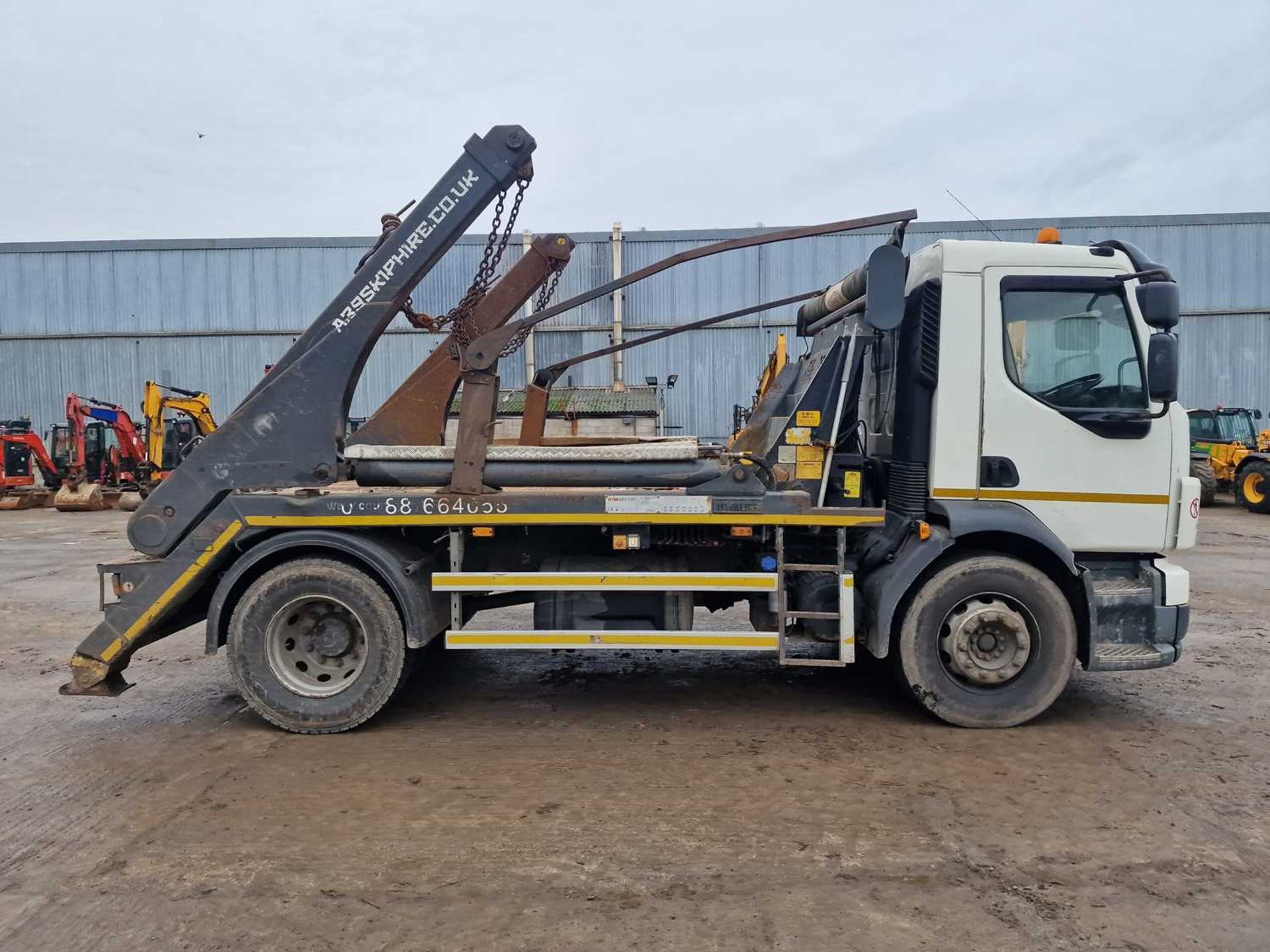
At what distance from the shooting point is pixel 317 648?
499 cm

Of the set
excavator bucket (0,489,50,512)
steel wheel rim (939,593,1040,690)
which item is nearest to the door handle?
Result: steel wheel rim (939,593,1040,690)

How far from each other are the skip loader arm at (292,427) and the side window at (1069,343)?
317 cm

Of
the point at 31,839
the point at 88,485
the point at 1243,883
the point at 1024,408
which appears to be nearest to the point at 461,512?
the point at 31,839

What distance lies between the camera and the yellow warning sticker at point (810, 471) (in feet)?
16.5

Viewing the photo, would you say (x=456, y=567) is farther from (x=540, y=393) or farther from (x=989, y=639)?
(x=989, y=639)

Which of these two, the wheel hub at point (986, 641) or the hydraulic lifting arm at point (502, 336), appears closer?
the wheel hub at point (986, 641)

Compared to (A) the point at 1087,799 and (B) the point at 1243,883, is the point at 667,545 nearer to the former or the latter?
(A) the point at 1087,799

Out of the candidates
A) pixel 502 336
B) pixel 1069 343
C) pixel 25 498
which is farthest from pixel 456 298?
pixel 1069 343

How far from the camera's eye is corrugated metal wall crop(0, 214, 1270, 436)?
24750mm

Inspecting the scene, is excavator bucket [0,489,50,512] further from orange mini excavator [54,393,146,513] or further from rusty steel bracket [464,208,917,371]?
rusty steel bracket [464,208,917,371]

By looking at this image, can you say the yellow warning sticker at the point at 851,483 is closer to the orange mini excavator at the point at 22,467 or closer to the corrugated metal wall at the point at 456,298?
the corrugated metal wall at the point at 456,298

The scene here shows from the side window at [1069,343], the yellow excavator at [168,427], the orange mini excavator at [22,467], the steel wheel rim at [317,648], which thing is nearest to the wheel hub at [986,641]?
the side window at [1069,343]

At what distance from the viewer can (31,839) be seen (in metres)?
3.65

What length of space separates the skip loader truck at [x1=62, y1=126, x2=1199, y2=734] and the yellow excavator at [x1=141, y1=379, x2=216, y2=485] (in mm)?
18355
